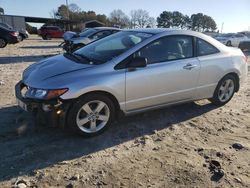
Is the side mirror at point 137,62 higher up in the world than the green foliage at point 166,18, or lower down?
lower down

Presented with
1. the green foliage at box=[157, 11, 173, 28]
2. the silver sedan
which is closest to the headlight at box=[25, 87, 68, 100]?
the silver sedan

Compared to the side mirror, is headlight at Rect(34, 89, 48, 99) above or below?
below

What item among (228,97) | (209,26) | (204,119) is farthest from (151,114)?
(209,26)

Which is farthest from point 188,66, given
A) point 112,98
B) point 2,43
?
point 2,43

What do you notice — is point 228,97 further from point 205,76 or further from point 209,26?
point 209,26

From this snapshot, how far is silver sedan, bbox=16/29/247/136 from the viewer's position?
3943 mm

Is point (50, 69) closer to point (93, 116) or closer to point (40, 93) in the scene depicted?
point (40, 93)

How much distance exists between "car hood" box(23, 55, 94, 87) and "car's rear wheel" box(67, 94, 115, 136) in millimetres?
513

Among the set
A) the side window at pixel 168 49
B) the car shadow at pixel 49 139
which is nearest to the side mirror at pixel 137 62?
the side window at pixel 168 49

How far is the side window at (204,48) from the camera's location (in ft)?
17.2

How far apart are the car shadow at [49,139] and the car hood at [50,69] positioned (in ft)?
2.59

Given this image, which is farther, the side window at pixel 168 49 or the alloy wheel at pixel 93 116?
the side window at pixel 168 49

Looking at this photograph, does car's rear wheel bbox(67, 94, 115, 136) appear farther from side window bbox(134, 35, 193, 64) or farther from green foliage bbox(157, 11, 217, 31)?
green foliage bbox(157, 11, 217, 31)

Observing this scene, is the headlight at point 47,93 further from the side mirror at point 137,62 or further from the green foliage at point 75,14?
the green foliage at point 75,14
